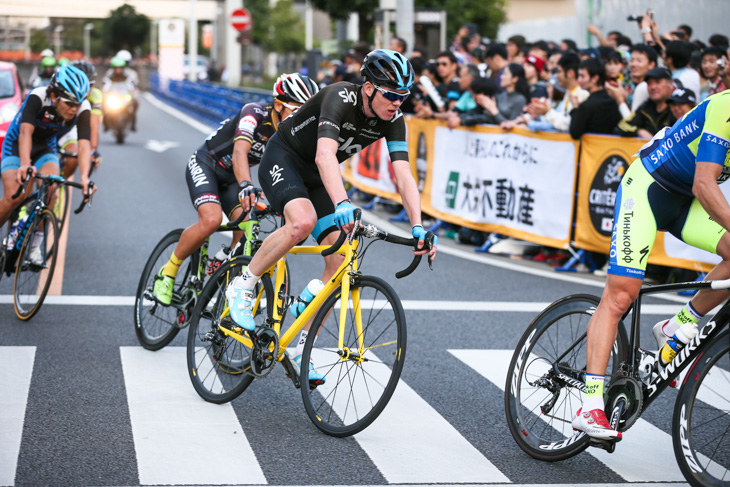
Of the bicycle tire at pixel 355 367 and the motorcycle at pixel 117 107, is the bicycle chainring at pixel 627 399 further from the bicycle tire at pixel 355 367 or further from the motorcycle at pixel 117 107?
the motorcycle at pixel 117 107

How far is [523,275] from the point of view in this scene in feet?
35.5

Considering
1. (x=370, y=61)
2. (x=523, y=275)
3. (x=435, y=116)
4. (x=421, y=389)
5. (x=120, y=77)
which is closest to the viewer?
(x=370, y=61)

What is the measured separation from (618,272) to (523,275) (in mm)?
5951

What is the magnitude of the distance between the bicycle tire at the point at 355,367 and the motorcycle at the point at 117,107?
19.6 meters

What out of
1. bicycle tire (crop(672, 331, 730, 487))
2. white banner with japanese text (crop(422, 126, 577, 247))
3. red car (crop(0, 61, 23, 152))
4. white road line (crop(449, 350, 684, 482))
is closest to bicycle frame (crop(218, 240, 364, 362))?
white road line (crop(449, 350, 684, 482))

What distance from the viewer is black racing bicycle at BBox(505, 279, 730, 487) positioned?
14.7 feet

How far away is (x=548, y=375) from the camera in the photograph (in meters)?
5.26

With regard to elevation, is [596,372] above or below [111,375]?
above

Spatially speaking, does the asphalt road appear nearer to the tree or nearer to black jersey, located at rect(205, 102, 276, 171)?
black jersey, located at rect(205, 102, 276, 171)

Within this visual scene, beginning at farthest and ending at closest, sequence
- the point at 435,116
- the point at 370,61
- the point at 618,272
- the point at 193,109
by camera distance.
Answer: the point at 193,109 < the point at 435,116 < the point at 370,61 < the point at 618,272

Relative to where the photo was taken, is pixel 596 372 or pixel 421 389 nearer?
pixel 596 372

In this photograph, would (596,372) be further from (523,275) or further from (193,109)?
(193,109)

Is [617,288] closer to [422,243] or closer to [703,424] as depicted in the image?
[703,424]

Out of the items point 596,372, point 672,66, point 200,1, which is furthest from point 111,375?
point 200,1
